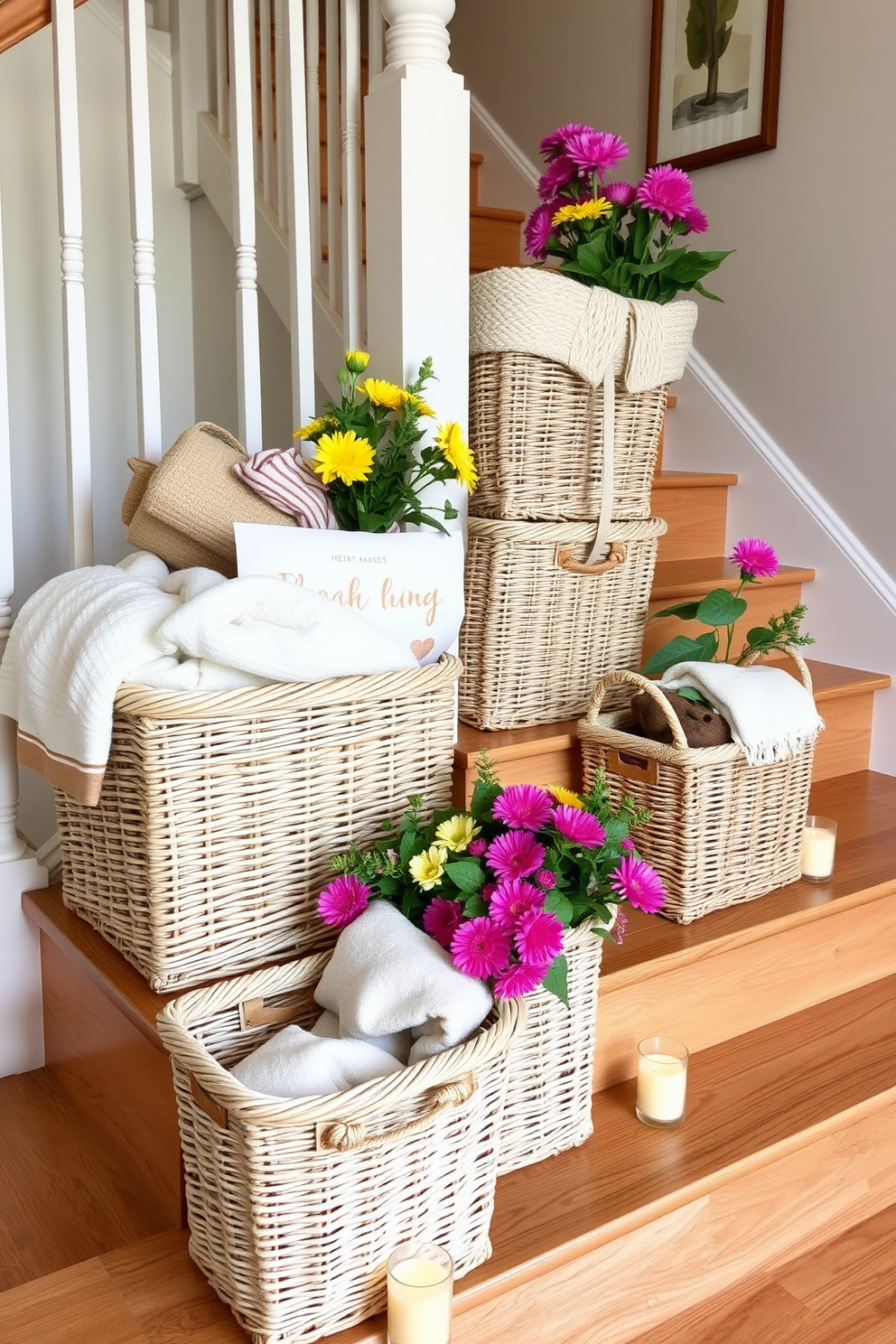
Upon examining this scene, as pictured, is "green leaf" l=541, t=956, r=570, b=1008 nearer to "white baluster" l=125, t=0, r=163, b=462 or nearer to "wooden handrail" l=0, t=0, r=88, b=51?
"white baluster" l=125, t=0, r=163, b=462

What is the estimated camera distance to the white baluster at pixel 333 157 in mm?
1860

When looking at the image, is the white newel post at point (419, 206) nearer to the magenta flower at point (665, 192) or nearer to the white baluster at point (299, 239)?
the white baluster at point (299, 239)

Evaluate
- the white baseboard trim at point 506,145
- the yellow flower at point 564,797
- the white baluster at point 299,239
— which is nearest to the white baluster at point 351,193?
the white baluster at point 299,239

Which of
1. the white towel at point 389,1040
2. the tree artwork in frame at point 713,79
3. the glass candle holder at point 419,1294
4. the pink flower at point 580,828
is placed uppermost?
the tree artwork in frame at point 713,79

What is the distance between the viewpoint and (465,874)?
3.56 feet

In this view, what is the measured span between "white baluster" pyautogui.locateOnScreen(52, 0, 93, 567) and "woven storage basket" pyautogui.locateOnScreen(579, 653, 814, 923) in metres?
0.75

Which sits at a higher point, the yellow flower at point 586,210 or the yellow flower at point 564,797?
the yellow flower at point 586,210

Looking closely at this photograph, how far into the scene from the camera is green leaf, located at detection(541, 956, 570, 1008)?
1.05 m

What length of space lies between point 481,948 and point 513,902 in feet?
0.18

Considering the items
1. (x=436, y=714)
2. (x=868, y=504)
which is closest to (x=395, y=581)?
(x=436, y=714)

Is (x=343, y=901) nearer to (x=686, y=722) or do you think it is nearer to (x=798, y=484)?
(x=686, y=722)

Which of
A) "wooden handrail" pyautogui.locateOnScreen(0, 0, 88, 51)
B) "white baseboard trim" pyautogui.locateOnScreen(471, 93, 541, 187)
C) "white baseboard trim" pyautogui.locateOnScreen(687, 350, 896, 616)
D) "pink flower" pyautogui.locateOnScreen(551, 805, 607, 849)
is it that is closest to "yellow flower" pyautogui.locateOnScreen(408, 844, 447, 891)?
"pink flower" pyautogui.locateOnScreen(551, 805, 607, 849)

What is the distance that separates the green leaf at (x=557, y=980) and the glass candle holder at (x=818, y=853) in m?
0.65

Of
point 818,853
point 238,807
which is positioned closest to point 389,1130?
point 238,807
